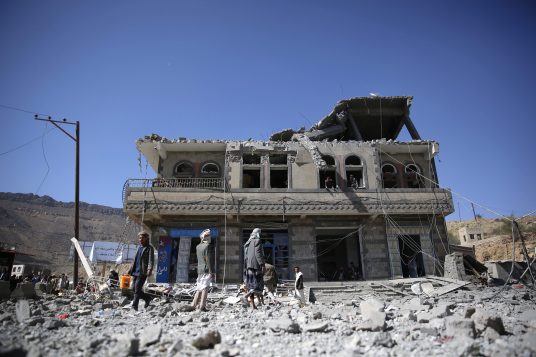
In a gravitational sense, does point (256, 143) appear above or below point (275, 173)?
above

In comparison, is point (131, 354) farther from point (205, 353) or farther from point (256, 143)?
point (256, 143)

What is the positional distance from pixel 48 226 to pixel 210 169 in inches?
2162

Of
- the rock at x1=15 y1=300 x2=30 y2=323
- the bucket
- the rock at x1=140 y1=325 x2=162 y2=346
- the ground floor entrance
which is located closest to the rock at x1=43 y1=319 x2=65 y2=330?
the rock at x1=15 y1=300 x2=30 y2=323

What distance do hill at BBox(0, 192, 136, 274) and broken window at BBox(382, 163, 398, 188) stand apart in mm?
39220

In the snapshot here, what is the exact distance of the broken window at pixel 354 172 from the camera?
18.3m

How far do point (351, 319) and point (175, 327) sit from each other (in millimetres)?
2991

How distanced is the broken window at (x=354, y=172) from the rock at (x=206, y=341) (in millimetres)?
15385

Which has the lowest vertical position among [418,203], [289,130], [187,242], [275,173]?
[187,242]

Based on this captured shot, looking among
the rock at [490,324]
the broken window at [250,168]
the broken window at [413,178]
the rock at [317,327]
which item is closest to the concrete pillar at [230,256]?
the broken window at [250,168]

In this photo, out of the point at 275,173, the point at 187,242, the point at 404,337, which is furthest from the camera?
the point at 275,173

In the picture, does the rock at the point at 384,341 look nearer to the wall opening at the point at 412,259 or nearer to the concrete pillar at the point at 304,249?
the concrete pillar at the point at 304,249

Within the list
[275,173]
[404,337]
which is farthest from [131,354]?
[275,173]

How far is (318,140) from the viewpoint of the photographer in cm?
2022

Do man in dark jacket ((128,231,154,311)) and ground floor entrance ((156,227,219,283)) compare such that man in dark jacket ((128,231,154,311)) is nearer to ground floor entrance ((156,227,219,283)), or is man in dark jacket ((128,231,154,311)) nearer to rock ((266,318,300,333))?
rock ((266,318,300,333))
